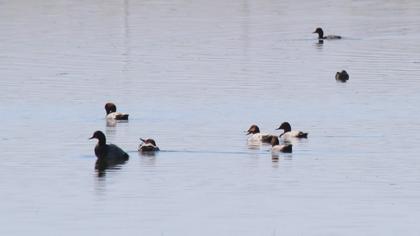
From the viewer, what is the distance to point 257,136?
119 feet

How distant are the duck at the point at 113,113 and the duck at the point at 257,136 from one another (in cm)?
472

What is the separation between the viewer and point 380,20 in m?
81.1

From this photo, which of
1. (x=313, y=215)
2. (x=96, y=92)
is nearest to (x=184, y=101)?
(x=96, y=92)

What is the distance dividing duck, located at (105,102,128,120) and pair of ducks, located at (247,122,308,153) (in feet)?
14.5

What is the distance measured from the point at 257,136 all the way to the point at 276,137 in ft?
1.73

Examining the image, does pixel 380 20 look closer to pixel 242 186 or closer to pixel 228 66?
pixel 228 66

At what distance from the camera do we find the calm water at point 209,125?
26.2m

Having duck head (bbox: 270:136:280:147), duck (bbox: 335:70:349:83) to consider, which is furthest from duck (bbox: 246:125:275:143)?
duck (bbox: 335:70:349:83)

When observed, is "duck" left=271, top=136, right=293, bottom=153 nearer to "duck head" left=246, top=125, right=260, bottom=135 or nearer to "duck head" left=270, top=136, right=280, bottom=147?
"duck head" left=270, top=136, right=280, bottom=147

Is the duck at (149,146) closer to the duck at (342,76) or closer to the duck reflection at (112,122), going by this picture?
the duck reflection at (112,122)

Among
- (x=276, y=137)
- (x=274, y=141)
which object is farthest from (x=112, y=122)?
(x=274, y=141)

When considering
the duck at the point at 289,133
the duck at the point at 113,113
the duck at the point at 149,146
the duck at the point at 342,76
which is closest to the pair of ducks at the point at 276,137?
the duck at the point at 289,133

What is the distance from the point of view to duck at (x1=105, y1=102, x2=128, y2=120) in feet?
133

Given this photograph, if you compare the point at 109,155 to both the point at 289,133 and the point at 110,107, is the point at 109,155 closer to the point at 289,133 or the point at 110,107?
the point at 289,133
